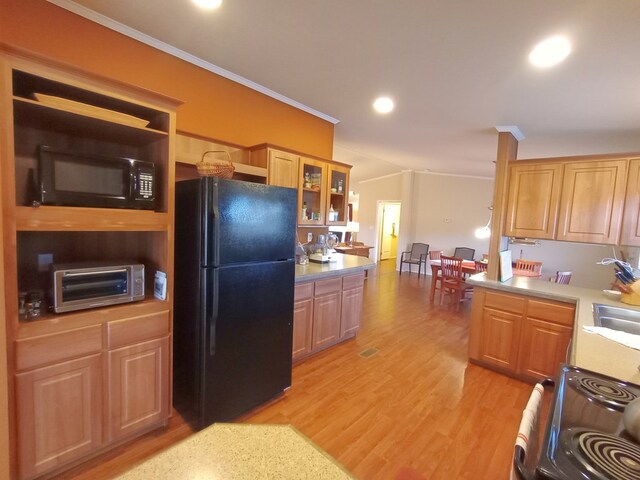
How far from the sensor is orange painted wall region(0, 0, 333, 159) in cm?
173

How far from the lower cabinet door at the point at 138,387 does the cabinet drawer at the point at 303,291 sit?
3.71 feet

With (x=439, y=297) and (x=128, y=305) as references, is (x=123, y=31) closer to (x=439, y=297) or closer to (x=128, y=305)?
(x=128, y=305)

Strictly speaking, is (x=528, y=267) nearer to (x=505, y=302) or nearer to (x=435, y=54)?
(x=505, y=302)

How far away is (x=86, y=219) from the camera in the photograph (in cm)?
156

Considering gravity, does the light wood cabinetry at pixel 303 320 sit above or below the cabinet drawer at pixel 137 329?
below

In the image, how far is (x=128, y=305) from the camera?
1.76 m

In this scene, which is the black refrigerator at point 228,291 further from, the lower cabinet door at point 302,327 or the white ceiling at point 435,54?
the white ceiling at point 435,54

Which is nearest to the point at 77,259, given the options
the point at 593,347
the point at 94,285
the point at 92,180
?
the point at 94,285

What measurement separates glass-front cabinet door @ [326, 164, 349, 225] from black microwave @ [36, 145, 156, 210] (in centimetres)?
202

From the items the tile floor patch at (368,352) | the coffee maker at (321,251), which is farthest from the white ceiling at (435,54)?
the tile floor patch at (368,352)

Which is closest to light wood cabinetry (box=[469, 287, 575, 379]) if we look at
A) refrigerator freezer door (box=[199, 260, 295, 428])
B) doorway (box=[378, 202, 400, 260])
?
refrigerator freezer door (box=[199, 260, 295, 428])

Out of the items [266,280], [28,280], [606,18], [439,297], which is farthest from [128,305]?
[439,297]

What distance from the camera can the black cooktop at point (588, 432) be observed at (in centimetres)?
74

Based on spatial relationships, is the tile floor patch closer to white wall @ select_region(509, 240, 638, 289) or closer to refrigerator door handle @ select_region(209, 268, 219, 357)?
refrigerator door handle @ select_region(209, 268, 219, 357)
